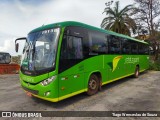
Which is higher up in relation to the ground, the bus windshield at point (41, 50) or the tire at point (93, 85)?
the bus windshield at point (41, 50)

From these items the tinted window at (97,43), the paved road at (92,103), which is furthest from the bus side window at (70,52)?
the paved road at (92,103)

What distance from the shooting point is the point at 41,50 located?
561 centimetres

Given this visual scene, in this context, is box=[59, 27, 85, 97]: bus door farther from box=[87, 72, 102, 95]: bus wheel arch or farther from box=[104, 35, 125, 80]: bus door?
box=[104, 35, 125, 80]: bus door

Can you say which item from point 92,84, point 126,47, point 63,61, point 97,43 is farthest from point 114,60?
point 63,61

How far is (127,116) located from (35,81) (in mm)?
3246

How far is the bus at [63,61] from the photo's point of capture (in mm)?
5293

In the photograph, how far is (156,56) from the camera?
73.4 ft

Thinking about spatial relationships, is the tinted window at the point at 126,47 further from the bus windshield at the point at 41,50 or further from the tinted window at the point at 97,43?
the bus windshield at the point at 41,50

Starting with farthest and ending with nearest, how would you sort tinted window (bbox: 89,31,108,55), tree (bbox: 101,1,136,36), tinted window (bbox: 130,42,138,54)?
1. tree (bbox: 101,1,136,36)
2. tinted window (bbox: 130,42,138,54)
3. tinted window (bbox: 89,31,108,55)

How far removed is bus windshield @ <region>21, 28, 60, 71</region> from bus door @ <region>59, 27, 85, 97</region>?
313mm

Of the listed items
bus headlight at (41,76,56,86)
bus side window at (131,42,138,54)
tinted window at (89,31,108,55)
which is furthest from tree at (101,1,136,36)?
bus headlight at (41,76,56,86)

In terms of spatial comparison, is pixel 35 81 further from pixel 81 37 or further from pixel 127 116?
pixel 127 116

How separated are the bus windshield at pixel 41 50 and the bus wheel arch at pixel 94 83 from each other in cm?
249

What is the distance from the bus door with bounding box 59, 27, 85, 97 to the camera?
5457 mm
